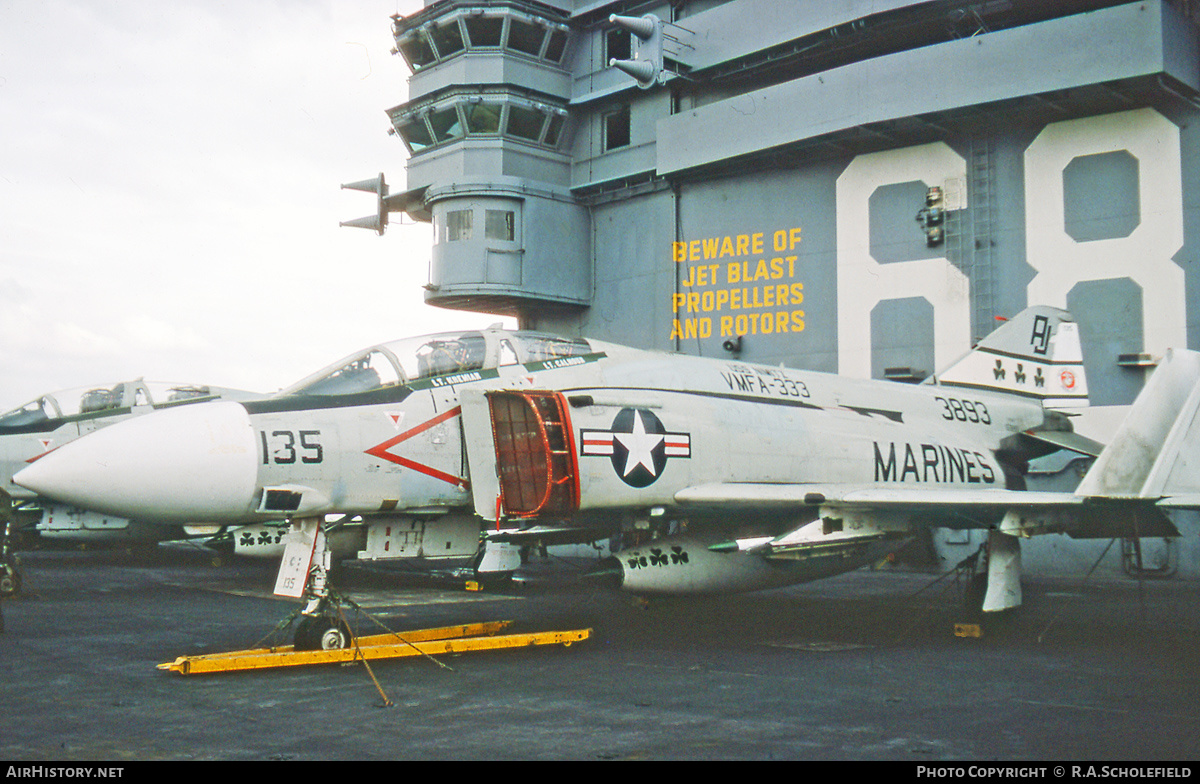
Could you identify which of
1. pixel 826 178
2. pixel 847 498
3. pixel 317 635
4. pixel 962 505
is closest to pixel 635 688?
pixel 317 635

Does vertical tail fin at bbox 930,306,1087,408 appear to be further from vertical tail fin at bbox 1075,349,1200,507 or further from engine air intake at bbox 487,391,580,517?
engine air intake at bbox 487,391,580,517

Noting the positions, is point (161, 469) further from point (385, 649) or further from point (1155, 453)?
point (1155, 453)

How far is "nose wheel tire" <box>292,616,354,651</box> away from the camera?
680 cm

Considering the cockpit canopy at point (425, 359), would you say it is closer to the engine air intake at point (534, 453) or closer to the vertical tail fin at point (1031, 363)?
the engine air intake at point (534, 453)

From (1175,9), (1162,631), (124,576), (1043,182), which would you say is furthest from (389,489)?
(1175,9)

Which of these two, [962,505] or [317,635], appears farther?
[962,505]

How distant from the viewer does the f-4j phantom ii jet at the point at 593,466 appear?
6.35m

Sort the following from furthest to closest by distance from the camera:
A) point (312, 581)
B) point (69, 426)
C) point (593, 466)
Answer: point (69, 426) → point (593, 466) → point (312, 581)

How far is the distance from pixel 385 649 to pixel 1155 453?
22.3ft

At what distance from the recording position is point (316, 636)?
684cm

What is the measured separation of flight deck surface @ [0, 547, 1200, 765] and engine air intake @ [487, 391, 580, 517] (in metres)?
1.26

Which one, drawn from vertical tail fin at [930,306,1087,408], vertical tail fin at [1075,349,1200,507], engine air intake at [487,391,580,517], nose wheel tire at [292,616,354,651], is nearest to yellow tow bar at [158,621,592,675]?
nose wheel tire at [292,616,354,651]

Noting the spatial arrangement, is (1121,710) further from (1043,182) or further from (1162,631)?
(1043,182)

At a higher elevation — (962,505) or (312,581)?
(962,505)
